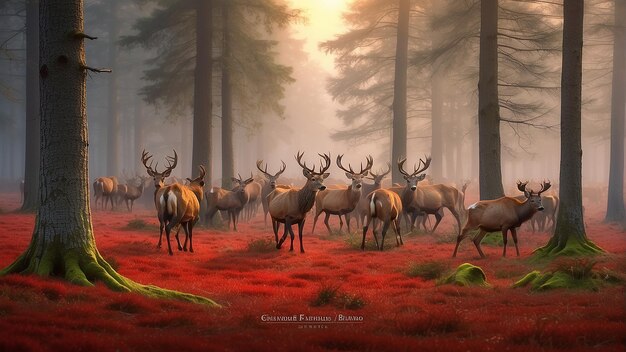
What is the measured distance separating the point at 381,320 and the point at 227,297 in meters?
2.83

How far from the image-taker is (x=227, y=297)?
832cm

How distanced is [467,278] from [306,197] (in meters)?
5.89

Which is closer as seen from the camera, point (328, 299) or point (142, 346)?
point (142, 346)

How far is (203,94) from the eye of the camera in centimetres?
2011

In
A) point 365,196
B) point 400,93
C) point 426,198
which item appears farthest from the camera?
point 400,93

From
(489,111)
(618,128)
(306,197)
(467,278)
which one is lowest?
(467,278)

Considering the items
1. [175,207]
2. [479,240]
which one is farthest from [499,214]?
[175,207]

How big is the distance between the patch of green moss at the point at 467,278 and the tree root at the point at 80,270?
13.7 feet

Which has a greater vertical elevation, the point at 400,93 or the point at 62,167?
the point at 400,93

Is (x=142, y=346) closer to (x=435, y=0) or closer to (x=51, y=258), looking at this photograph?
(x=51, y=258)

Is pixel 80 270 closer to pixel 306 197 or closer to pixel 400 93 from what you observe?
pixel 306 197

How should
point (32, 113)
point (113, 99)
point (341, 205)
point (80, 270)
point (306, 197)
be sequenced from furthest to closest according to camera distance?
point (113, 99)
point (32, 113)
point (341, 205)
point (306, 197)
point (80, 270)

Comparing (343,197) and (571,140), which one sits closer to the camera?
(571,140)

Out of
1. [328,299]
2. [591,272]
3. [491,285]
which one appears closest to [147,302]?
[328,299]
